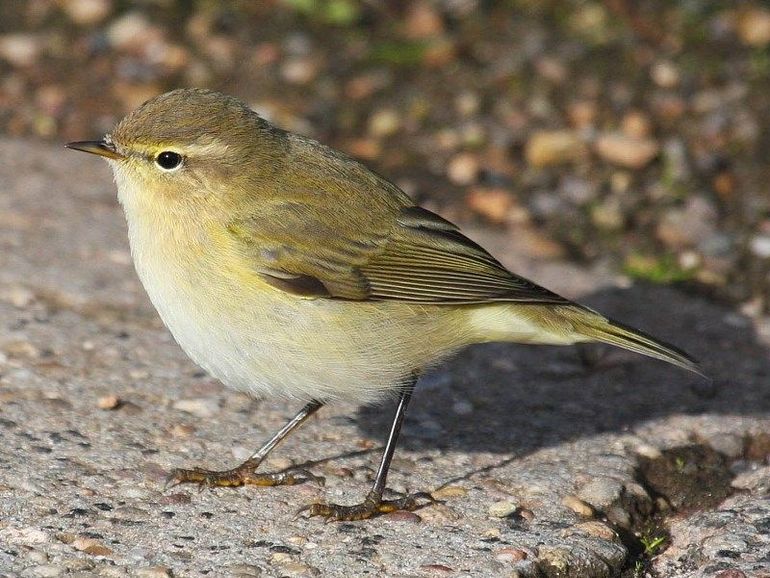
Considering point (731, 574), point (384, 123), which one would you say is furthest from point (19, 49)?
point (731, 574)

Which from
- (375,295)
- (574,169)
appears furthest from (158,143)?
(574,169)

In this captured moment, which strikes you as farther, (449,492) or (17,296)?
(17,296)

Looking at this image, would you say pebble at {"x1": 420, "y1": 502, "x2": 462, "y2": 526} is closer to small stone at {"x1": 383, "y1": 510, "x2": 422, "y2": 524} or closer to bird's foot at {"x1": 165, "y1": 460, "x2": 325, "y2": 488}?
small stone at {"x1": 383, "y1": 510, "x2": 422, "y2": 524}

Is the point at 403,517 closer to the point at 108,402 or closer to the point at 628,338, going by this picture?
the point at 628,338

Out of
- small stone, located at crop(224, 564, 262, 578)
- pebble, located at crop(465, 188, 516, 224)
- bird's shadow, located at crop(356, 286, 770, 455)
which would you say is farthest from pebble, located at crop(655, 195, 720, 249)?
small stone, located at crop(224, 564, 262, 578)

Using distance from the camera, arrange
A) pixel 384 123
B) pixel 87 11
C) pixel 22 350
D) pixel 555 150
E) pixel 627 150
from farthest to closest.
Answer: pixel 87 11 → pixel 384 123 → pixel 555 150 → pixel 627 150 → pixel 22 350

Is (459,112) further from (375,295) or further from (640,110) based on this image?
(375,295)
